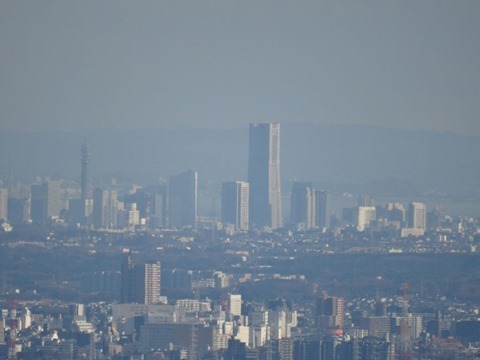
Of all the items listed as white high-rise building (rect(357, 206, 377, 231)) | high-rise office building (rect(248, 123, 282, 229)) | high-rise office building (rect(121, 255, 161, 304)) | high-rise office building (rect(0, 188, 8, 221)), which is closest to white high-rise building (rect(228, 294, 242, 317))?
high-rise office building (rect(121, 255, 161, 304))

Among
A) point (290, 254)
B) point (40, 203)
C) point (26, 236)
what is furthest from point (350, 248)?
point (40, 203)

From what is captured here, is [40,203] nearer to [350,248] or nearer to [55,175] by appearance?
[55,175]

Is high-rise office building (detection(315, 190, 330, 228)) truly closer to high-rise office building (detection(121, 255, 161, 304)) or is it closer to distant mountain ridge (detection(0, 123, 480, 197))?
distant mountain ridge (detection(0, 123, 480, 197))

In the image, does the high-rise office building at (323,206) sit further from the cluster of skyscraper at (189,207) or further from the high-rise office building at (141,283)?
the high-rise office building at (141,283)

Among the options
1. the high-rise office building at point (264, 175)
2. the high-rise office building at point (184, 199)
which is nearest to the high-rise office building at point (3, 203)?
Result: the high-rise office building at point (184, 199)

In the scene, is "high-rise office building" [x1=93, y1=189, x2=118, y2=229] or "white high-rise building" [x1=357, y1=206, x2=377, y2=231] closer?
"high-rise office building" [x1=93, y1=189, x2=118, y2=229]

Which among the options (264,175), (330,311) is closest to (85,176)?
(264,175)
